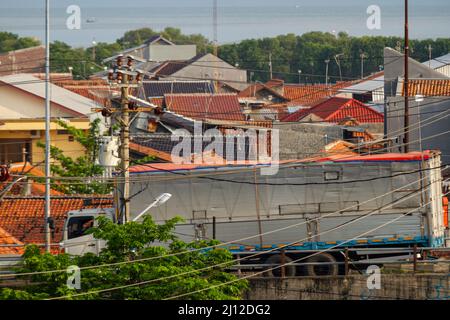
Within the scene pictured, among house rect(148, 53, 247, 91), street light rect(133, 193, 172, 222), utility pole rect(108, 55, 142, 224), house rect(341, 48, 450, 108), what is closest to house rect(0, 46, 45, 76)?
house rect(148, 53, 247, 91)

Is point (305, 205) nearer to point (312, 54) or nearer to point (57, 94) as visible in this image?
point (57, 94)

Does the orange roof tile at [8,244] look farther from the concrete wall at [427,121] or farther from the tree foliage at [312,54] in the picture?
the tree foliage at [312,54]

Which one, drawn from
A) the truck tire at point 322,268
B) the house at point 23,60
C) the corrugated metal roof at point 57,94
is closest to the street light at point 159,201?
the truck tire at point 322,268

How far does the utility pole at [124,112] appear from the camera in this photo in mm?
21078

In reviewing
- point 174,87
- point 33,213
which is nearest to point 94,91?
point 174,87

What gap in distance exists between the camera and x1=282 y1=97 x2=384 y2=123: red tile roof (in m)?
54.2

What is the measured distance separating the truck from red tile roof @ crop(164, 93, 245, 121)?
2626 cm

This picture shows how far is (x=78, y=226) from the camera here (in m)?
24.7

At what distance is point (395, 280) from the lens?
2239cm

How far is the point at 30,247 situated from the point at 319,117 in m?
36.0

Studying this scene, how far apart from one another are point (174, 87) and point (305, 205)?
39126mm

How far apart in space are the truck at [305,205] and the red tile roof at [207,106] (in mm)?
26263

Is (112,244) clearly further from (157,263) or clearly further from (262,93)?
(262,93)
